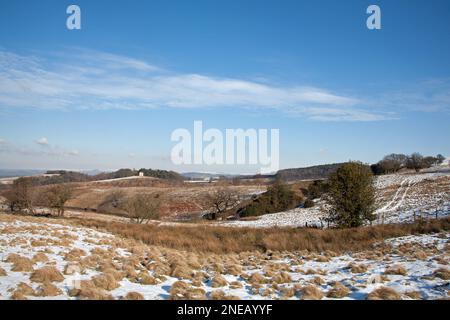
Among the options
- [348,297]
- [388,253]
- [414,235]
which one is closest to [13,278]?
[348,297]

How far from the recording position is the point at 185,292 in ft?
31.6

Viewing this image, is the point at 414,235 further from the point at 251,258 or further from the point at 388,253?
the point at 251,258

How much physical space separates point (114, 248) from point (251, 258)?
283 inches

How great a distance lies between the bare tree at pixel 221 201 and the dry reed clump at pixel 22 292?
57.0 m

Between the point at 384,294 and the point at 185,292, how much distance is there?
5595mm

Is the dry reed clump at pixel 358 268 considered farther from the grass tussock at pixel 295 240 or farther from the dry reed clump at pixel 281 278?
the grass tussock at pixel 295 240

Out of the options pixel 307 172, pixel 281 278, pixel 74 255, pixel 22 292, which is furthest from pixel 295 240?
pixel 307 172

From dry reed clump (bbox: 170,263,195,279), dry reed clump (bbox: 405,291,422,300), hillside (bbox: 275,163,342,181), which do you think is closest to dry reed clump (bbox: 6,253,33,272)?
dry reed clump (bbox: 170,263,195,279)

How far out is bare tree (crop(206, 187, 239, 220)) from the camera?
6731 cm

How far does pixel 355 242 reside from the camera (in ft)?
70.8

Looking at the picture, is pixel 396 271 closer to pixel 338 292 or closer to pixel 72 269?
pixel 338 292

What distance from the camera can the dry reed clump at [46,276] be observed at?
31.4 ft

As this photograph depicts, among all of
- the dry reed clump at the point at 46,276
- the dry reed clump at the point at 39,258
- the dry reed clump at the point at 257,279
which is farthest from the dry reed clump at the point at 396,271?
the dry reed clump at the point at 39,258
